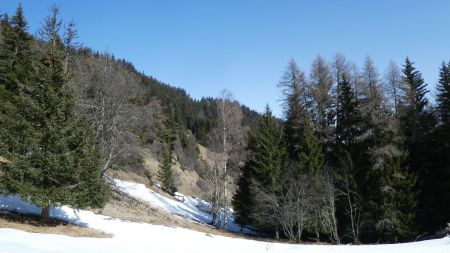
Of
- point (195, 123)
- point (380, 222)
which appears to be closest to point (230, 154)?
point (380, 222)

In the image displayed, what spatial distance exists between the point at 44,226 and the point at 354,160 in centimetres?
2456

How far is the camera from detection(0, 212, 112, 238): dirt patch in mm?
14914

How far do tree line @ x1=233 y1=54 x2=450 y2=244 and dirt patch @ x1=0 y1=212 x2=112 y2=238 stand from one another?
16132mm

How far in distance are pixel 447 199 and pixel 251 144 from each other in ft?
59.0

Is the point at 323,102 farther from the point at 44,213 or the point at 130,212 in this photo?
the point at 44,213

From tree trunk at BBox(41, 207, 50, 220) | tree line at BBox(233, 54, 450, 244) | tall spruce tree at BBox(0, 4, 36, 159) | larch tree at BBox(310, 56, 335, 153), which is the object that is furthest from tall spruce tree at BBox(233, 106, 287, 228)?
tall spruce tree at BBox(0, 4, 36, 159)

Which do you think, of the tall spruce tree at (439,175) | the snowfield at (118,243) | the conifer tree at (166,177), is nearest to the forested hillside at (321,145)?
the tall spruce tree at (439,175)

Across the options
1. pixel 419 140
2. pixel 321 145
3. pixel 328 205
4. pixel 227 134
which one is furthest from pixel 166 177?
pixel 419 140

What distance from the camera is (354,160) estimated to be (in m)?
32.4

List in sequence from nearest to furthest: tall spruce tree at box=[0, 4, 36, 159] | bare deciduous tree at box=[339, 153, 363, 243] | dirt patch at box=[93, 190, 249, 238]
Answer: tall spruce tree at box=[0, 4, 36, 159]
dirt patch at box=[93, 190, 249, 238]
bare deciduous tree at box=[339, 153, 363, 243]

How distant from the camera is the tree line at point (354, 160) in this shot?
28781mm

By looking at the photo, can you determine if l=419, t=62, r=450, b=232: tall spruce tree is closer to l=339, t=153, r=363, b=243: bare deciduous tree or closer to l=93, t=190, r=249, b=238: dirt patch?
l=339, t=153, r=363, b=243: bare deciduous tree

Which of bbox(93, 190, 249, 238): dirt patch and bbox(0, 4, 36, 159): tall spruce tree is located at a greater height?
bbox(0, 4, 36, 159): tall spruce tree

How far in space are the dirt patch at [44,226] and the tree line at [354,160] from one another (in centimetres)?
1613
